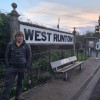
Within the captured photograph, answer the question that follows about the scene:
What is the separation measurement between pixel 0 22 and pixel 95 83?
184 inches

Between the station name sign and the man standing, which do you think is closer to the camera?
the man standing

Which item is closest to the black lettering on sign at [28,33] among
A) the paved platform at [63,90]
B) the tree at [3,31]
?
the tree at [3,31]

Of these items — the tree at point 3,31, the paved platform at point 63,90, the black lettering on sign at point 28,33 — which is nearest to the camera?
the paved platform at point 63,90

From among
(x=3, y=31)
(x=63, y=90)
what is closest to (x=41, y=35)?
(x=3, y=31)

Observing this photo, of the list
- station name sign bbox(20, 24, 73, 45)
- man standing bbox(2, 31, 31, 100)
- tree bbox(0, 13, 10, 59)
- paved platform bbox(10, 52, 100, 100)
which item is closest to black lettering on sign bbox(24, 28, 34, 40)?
station name sign bbox(20, 24, 73, 45)

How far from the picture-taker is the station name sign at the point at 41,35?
10.7 metres

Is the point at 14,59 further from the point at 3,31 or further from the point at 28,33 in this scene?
the point at 3,31

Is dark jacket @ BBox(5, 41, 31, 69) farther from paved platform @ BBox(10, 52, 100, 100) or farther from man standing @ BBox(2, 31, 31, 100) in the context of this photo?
paved platform @ BBox(10, 52, 100, 100)

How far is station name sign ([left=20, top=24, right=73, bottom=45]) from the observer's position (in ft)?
35.1

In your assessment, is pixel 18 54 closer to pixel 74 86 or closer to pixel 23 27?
pixel 23 27

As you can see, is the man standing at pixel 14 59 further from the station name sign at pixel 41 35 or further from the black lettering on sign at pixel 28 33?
the black lettering on sign at pixel 28 33

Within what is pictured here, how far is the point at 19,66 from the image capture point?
8305 mm

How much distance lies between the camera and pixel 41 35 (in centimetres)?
1220

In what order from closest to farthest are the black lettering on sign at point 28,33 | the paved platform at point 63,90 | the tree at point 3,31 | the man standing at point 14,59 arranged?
the man standing at point 14,59, the paved platform at point 63,90, the black lettering on sign at point 28,33, the tree at point 3,31
